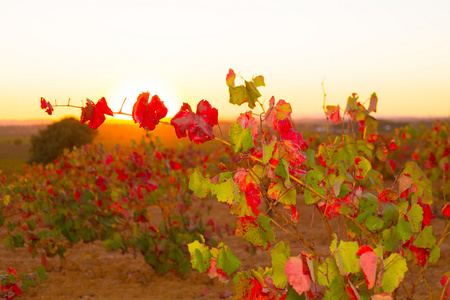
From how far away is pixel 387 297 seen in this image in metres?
1.39

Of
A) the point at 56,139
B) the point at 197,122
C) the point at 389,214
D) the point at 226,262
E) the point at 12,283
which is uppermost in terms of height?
the point at 197,122

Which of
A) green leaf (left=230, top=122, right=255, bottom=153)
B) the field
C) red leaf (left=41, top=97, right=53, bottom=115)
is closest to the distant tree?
the field

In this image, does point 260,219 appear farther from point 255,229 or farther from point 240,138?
point 240,138

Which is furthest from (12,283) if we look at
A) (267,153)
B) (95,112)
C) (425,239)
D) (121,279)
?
(425,239)

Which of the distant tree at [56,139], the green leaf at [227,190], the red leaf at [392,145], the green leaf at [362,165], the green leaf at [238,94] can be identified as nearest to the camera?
the green leaf at [227,190]

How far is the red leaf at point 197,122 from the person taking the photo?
5.43ft

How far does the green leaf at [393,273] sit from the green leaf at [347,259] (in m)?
0.10

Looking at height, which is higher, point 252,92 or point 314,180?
point 252,92

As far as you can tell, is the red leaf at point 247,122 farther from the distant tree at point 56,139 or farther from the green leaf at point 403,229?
the distant tree at point 56,139

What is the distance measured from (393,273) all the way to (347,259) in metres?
0.15

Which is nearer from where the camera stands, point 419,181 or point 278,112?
point 278,112

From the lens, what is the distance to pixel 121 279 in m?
4.64

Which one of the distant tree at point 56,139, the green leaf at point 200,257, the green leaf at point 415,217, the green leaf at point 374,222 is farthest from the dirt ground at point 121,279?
the distant tree at point 56,139

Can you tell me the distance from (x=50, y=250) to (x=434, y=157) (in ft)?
19.8
